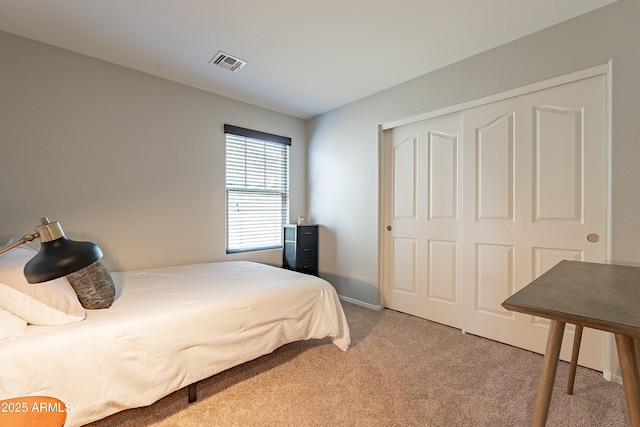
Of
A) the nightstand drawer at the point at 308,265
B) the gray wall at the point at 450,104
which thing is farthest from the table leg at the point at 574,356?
the nightstand drawer at the point at 308,265

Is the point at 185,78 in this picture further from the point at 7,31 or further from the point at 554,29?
the point at 554,29

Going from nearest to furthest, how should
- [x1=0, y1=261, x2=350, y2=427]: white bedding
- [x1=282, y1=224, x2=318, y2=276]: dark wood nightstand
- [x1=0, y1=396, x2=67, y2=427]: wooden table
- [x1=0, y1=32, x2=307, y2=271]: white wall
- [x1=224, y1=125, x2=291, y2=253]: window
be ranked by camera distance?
[x1=0, y1=396, x2=67, y2=427]: wooden table, [x1=0, y1=261, x2=350, y2=427]: white bedding, [x1=0, y1=32, x2=307, y2=271]: white wall, [x1=224, y1=125, x2=291, y2=253]: window, [x1=282, y1=224, x2=318, y2=276]: dark wood nightstand

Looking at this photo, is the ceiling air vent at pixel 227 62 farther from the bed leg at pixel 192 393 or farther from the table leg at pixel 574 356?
the table leg at pixel 574 356

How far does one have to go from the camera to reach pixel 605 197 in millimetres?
1976

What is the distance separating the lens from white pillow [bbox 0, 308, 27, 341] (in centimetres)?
127

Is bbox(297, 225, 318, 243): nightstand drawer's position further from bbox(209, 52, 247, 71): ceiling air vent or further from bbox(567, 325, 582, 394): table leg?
bbox(567, 325, 582, 394): table leg

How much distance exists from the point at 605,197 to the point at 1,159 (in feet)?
14.5

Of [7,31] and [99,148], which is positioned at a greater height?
[7,31]

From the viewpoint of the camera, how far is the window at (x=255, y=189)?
350cm

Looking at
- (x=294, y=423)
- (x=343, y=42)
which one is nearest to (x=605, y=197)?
(x=343, y=42)

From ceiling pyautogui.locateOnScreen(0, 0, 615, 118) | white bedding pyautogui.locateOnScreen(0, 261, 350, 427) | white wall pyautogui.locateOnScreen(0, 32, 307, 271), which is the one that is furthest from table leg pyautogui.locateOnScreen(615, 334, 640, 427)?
white wall pyautogui.locateOnScreen(0, 32, 307, 271)

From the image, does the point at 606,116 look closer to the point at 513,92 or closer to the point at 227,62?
the point at 513,92

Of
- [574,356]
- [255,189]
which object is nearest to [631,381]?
[574,356]

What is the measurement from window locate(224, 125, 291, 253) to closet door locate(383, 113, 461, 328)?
4.80 ft
